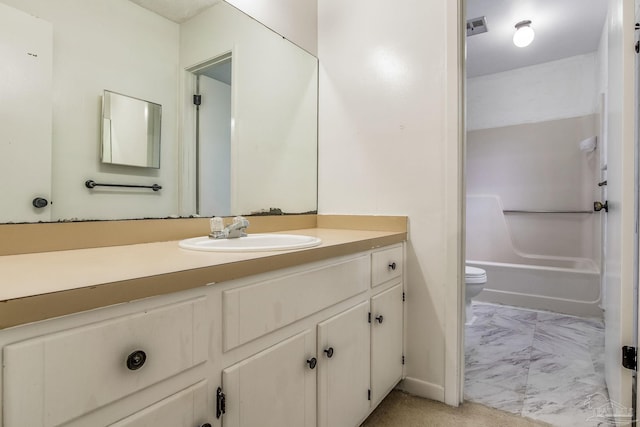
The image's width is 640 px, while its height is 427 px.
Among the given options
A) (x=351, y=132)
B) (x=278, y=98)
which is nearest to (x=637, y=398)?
(x=351, y=132)

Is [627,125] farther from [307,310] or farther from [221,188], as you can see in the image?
[221,188]

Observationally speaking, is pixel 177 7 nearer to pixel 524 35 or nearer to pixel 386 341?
pixel 386 341

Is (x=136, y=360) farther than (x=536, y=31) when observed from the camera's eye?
No

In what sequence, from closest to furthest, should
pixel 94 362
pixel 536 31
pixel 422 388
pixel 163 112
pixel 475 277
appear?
pixel 94 362 < pixel 163 112 < pixel 422 388 < pixel 475 277 < pixel 536 31

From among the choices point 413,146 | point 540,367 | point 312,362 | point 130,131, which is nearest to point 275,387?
point 312,362

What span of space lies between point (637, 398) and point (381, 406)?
0.93 m

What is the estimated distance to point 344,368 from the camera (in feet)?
3.74

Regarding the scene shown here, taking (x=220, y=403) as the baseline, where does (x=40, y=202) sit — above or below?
above

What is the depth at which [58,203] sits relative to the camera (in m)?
0.97

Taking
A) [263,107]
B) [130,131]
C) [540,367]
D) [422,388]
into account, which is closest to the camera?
[130,131]

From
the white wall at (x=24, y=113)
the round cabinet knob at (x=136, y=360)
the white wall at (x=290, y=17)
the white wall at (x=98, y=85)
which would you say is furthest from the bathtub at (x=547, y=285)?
the white wall at (x=24, y=113)

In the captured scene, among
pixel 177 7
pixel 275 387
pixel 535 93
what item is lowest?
pixel 275 387

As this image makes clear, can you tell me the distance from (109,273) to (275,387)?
1.63ft

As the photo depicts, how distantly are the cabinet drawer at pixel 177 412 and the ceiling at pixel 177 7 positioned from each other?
1247 mm
